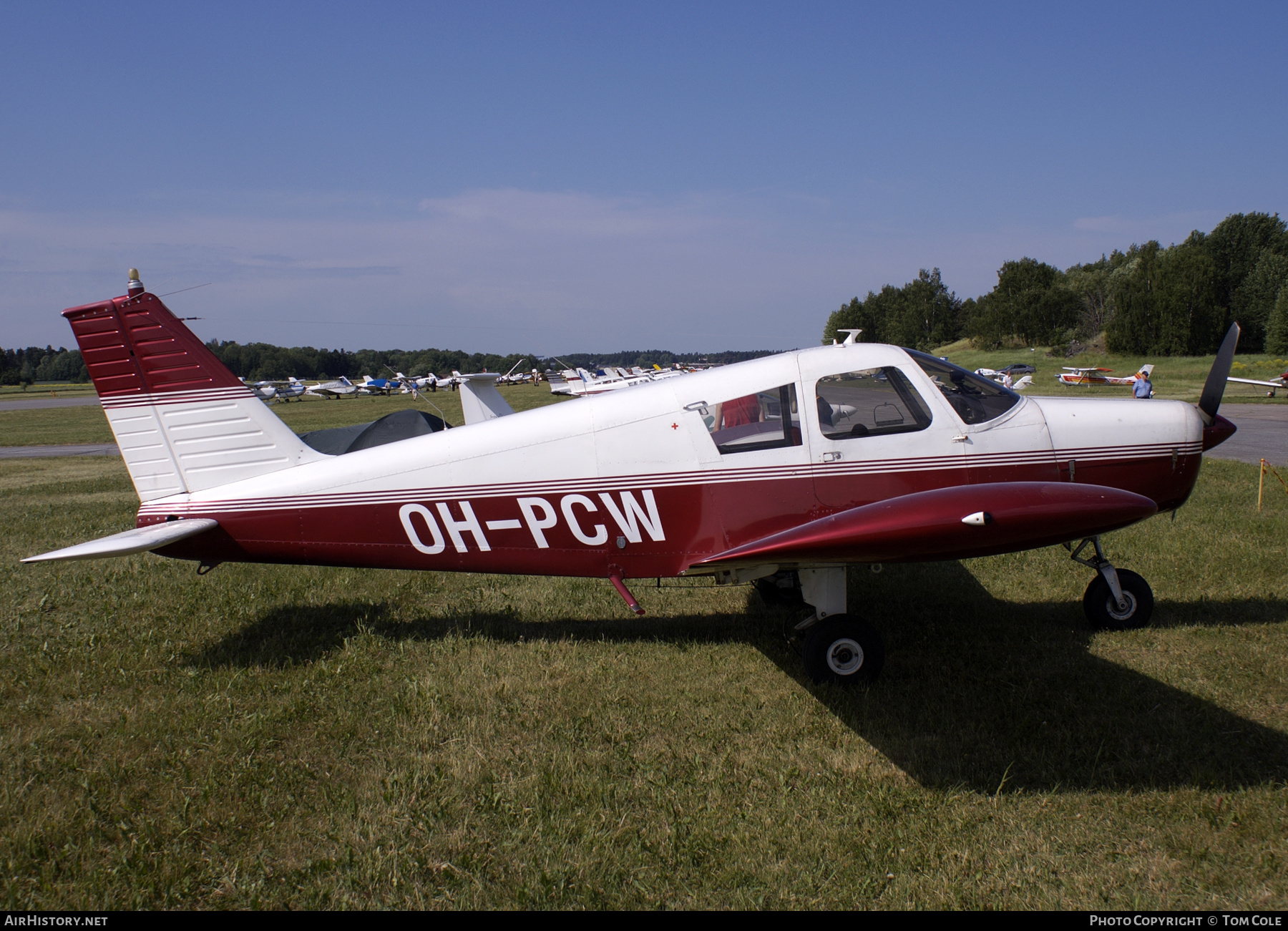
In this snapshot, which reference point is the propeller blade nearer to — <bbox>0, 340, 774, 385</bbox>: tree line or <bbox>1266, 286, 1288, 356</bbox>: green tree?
<bbox>1266, 286, 1288, 356</bbox>: green tree

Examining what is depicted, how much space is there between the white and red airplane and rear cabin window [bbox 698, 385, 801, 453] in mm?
11

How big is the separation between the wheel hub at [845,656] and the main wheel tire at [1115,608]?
2.24 metres

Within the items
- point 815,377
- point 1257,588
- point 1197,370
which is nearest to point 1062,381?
point 1197,370

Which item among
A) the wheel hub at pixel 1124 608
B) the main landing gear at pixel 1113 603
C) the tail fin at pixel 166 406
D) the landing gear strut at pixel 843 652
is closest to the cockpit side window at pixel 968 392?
the main landing gear at pixel 1113 603

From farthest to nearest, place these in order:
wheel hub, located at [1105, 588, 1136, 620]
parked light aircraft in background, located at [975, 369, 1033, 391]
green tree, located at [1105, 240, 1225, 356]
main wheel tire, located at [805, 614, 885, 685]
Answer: green tree, located at [1105, 240, 1225, 356] → parked light aircraft in background, located at [975, 369, 1033, 391] → wheel hub, located at [1105, 588, 1136, 620] → main wheel tire, located at [805, 614, 885, 685]

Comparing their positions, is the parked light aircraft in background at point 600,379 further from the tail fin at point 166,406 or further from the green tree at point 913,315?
the green tree at point 913,315

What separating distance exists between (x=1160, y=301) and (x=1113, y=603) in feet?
220

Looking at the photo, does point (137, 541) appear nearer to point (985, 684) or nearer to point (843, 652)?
point (843, 652)

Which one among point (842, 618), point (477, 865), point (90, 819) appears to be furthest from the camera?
point (842, 618)

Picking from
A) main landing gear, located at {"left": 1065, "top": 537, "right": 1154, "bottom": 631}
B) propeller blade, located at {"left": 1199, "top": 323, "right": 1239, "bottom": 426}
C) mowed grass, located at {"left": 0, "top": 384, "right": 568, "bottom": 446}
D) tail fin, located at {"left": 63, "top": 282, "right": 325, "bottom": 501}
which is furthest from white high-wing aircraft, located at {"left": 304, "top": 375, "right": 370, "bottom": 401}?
propeller blade, located at {"left": 1199, "top": 323, "right": 1239, "bottom": 426}

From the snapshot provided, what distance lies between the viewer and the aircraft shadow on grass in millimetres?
3885

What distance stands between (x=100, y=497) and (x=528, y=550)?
1212 centimetres
